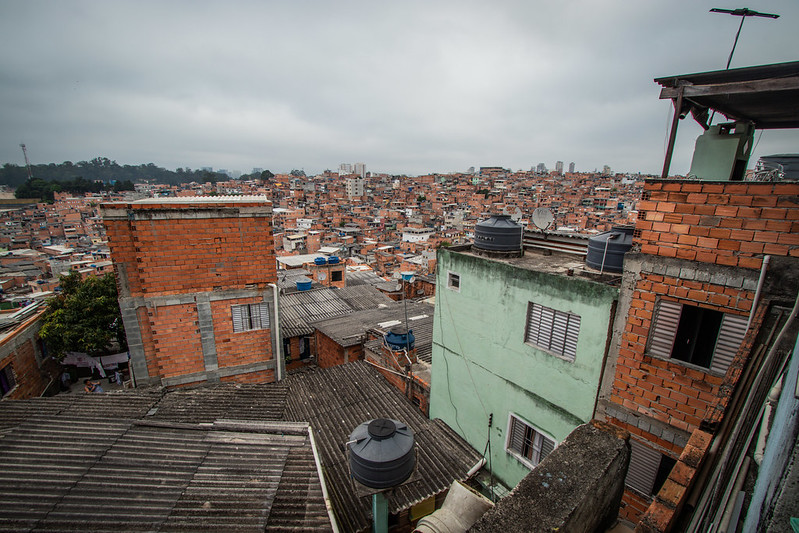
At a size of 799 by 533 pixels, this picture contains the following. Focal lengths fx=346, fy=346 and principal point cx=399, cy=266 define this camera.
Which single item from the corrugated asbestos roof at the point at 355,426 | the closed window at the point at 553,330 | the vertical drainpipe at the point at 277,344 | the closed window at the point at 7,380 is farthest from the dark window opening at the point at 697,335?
the closed window at the point at 7,380

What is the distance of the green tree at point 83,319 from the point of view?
1583 centimetres

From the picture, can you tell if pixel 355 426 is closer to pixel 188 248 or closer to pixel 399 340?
pixel 399 340

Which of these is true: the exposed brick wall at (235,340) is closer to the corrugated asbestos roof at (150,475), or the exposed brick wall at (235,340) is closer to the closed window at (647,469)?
the corrugated asbestos roof at (150,475)

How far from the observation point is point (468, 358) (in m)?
9.29

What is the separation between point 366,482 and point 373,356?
25.4 feet

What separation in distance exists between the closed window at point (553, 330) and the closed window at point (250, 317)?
Answer: 8.07m

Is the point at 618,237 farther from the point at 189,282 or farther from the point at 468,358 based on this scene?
the point at 189,282

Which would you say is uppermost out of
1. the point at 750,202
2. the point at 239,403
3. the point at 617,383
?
the point at 750,202

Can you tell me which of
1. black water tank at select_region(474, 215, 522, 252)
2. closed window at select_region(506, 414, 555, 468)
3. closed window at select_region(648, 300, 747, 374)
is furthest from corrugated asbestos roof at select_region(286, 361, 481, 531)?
black water tank at select_region(474, 215, 522, 252)

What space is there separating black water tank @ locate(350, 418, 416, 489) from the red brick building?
11.9 feet

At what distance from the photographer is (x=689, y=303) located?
5094 mm

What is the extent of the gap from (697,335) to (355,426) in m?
8.51

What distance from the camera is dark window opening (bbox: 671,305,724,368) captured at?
512 centimetres

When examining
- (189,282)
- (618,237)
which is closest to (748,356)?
(618,237)
